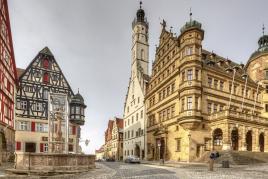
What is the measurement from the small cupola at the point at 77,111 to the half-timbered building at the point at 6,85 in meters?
10.5

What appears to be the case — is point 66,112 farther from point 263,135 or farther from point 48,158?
point 263,135

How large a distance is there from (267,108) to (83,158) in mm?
34091

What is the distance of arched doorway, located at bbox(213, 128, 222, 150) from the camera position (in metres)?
35.1

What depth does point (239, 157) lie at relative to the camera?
29.3 m

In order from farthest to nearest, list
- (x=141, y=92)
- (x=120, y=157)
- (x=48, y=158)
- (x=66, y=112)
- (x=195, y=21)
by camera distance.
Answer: (x=120, y=157), (x=141, y=92), (x=195, y=21), (x=66, y=112), (x=48, y=158)

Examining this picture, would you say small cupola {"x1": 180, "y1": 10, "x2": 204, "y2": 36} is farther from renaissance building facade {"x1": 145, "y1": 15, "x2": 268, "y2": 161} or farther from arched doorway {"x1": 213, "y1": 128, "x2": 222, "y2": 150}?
arched doorway {"x1": 213, "y1": 128, "x2": 222, "y2": 150}

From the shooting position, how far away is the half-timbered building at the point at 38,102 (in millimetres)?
42500

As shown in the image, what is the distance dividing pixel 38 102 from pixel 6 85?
10.7 m

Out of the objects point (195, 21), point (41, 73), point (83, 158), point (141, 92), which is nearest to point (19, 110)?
point (41, 73)

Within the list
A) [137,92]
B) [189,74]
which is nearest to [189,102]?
[189,74]

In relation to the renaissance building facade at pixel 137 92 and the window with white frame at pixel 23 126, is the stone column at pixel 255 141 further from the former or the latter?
the window with white frame at pixel 23 126

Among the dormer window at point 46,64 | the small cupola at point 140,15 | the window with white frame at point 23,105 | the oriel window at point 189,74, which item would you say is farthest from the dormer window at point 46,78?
the small cupola at point 140,15

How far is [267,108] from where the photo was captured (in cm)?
4428

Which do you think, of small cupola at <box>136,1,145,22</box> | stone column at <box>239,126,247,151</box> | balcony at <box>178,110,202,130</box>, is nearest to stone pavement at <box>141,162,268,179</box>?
balcony at <box>178,110,202,130</box>
